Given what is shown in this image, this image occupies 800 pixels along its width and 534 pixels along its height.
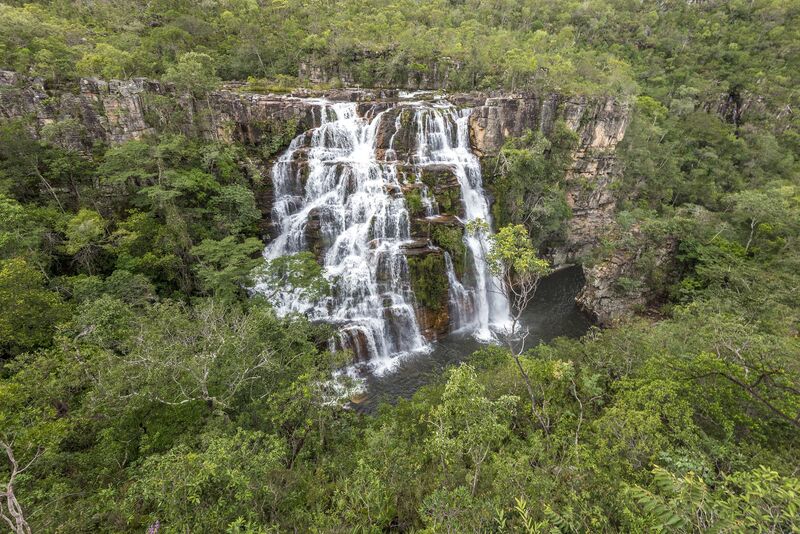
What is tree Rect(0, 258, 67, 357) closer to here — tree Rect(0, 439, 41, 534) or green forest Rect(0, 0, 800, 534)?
green forest Rect(0, 0, 800, 534)

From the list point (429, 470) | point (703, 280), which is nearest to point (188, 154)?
point (429, 470)

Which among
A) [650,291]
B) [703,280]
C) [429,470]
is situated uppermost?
[429,470]

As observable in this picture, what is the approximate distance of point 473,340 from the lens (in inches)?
771

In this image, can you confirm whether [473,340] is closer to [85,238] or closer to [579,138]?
[85,238]

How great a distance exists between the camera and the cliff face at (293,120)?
732 inches

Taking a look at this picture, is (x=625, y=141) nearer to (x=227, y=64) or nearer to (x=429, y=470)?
(x=429, y=470)

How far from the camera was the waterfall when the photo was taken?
60.5 feet

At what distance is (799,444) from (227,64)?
44.0m

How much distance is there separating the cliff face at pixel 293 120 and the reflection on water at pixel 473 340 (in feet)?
4.46

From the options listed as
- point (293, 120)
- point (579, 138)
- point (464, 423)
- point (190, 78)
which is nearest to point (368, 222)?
point (293, 120)

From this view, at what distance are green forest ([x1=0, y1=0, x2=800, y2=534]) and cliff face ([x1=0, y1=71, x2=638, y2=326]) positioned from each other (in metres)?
0.70

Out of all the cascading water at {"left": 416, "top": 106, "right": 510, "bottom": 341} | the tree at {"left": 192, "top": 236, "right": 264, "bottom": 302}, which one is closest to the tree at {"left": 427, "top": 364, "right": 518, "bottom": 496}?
the tree at {"left": 192, "top": 236, "right": 264, "bottom": 302}

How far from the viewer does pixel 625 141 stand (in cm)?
3084

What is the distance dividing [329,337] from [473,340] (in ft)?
27.8
